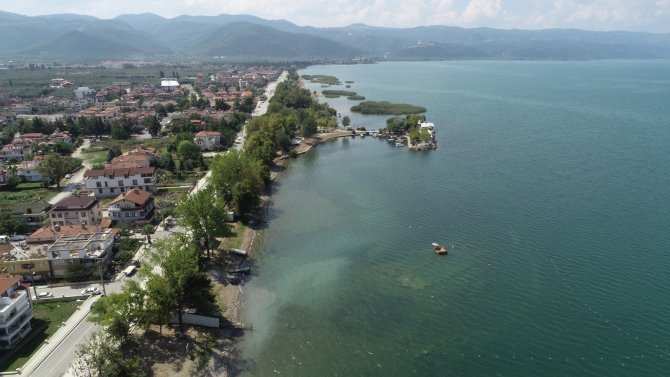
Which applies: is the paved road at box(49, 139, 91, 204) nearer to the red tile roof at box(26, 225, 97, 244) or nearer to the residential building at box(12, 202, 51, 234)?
the residential building at box(12, 202, 51, 234)

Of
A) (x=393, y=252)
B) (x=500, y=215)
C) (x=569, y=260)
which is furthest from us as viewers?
(x=500, y=215)

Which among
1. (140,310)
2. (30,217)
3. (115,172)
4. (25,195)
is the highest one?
(115,172)

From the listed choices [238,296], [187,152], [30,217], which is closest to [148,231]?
[238,296]

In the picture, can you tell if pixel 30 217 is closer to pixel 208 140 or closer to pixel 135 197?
pixel 135 197

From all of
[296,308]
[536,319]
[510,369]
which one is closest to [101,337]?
[296,308]

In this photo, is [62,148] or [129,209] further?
[62,148]

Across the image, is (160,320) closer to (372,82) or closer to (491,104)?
(491,104)

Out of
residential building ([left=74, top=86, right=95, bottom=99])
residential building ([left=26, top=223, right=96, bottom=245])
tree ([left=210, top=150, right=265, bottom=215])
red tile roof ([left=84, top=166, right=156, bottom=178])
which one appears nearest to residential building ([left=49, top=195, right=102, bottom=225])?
residential building ([left=26, top=223, right=96, bottom=245])
